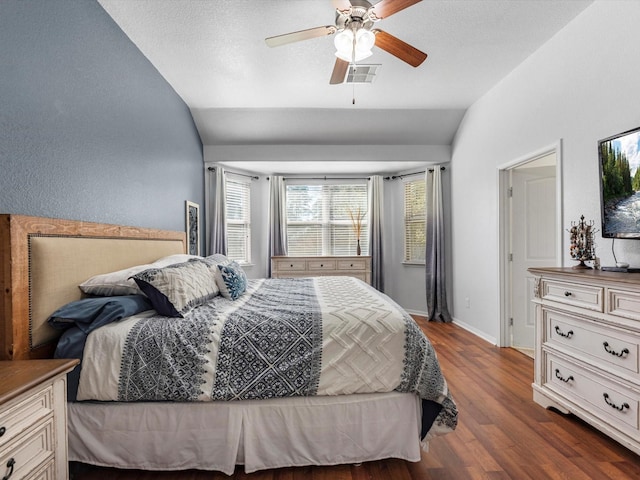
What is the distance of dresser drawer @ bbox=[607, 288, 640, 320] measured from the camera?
1.64 meters

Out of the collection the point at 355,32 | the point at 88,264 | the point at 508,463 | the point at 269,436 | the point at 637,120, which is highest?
the point at 355,32

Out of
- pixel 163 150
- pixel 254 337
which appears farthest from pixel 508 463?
pixel 163 150

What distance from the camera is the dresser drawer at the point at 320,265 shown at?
4.92 meters

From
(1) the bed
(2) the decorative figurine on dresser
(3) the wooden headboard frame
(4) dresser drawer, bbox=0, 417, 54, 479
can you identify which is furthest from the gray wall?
(2) the decorative figurine on dresser

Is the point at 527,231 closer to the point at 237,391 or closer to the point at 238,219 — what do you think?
the point at 237,391

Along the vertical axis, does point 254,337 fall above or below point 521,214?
below

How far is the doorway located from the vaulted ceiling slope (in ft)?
3.61

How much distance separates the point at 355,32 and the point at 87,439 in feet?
8.64

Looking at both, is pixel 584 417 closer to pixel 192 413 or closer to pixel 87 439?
pixel 192 413

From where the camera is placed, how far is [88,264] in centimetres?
197

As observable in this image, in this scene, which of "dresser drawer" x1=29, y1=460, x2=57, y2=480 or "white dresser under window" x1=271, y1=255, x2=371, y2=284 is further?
"white dresser under window" x1=271, y1=255, x2=371, y2=284

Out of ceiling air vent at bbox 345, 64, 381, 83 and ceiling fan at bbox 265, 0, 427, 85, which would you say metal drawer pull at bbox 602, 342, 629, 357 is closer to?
ceiling fan at bbox 265, 0, 427, 85

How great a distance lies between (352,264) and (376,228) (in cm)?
70

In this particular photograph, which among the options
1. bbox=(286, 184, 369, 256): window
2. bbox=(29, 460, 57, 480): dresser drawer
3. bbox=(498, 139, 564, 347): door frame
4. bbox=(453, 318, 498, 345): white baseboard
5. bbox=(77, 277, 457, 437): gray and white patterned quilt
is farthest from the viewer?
bbox=(286, 184, 369, 256): window
